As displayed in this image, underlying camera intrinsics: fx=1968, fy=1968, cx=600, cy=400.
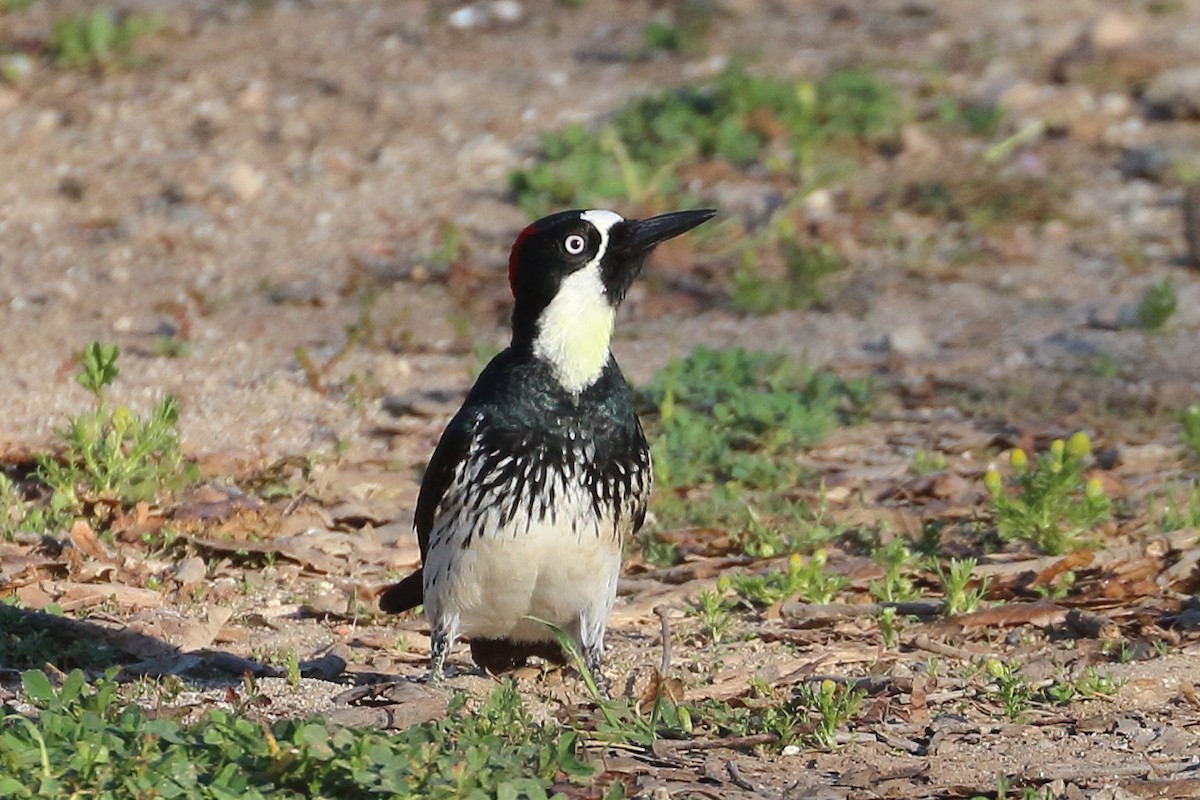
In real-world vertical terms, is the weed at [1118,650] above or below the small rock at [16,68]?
below

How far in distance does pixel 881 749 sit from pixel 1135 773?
0.64 m

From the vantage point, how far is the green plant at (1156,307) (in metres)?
8.85

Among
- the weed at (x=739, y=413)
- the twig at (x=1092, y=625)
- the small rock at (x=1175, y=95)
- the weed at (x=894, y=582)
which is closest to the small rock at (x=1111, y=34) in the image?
the small rock at (x=1175, y=95)

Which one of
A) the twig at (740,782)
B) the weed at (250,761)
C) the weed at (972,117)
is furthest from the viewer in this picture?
the weed at (972,117)

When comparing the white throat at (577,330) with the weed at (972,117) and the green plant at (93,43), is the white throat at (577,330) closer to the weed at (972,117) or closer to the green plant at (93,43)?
the weed at (972,117)

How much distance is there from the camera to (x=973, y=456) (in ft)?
25.9

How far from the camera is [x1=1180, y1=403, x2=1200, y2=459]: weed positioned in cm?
747

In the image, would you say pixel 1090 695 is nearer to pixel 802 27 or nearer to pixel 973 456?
pixel 973 456

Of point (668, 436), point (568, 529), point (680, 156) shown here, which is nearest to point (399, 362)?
point (668, 436)

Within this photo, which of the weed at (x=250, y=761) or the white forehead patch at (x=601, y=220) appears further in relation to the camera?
the white forehead patch at (x=601, y=220)

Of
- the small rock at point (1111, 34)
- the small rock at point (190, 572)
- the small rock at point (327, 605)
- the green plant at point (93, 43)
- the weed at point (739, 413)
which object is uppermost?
the green plant at point (93, 43)

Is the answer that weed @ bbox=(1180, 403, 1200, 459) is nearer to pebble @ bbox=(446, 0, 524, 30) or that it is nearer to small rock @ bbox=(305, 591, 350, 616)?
small rock @ bbox=(305, 591, 350, 616)

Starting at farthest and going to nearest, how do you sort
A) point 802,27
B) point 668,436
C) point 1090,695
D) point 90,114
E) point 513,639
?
point 802,27
point 90,114
point 668,436
point 513,639
point 1090,695

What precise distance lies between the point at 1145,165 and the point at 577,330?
5.98 m
